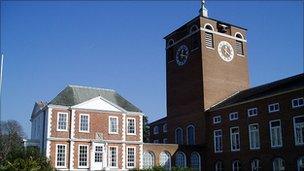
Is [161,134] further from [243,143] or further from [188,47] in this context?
[243,143]

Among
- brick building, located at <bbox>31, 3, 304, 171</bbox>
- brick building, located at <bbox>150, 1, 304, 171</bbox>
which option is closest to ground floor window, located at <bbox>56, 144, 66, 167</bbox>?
brick building, located at <bbox>31, 3, 304, 171</bbox>

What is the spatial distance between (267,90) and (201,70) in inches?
368

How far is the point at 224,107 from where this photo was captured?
46000 mm

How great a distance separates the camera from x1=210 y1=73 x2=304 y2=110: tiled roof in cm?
4022

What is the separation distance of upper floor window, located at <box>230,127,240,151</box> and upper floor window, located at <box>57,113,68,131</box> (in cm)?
1741

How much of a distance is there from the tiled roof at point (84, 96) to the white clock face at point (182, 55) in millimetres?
12004

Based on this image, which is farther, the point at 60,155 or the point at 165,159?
the point at 165,159

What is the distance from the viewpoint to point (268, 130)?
40.6m

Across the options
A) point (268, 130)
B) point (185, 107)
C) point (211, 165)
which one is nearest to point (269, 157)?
point (268, 130)

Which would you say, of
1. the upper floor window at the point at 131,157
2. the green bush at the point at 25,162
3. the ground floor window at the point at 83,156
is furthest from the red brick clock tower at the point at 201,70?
the green bush at the point at 25,162

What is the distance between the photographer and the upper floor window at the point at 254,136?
138 feet

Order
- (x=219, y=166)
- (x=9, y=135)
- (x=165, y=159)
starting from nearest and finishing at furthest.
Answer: (x=165, y=159)
(x=219, y=166)
(x=9, y=135)

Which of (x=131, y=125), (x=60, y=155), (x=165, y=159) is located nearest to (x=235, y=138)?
(x=165, y=159)

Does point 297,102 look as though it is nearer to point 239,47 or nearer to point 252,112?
point 252,112
